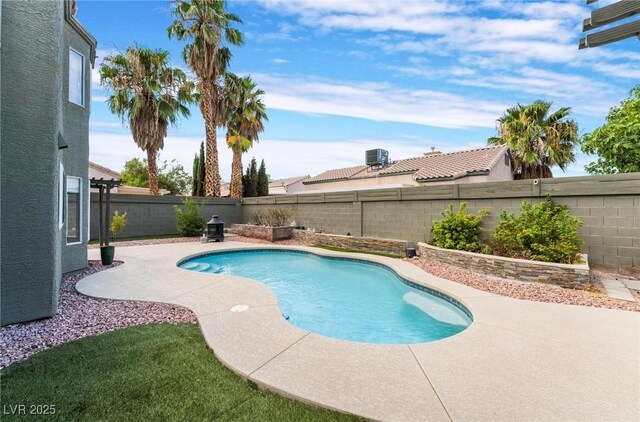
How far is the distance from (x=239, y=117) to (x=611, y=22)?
2202 centimetres

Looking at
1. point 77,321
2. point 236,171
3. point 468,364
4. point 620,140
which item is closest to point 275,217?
point 236,171

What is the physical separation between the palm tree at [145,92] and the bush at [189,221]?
15.0ft

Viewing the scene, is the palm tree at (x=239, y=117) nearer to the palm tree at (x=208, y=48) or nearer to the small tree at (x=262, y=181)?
the palm tree at (x=208, y=48)

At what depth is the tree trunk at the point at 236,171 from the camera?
2162 cm

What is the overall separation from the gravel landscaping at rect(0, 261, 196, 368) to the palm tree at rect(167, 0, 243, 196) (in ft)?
48.6

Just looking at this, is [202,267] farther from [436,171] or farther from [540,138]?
[540,138]

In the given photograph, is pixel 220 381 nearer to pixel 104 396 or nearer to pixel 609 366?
pixel 104 396

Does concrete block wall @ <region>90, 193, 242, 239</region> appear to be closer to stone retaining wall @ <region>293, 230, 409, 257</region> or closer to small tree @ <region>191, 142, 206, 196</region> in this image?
stone retaining wall @ <region>293, 230, 409, 257</region>

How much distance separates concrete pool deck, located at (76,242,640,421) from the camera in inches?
102

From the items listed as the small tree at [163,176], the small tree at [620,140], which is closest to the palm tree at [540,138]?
the small tree at [620,140]

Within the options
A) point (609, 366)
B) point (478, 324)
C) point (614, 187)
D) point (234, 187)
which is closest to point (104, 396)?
point (478, 324)

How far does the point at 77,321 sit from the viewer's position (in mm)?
4574

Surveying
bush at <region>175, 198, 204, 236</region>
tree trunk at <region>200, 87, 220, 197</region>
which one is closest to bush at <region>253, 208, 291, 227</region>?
bush at <region>175, 198, 204, 236</region>

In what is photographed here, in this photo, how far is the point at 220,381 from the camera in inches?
117
